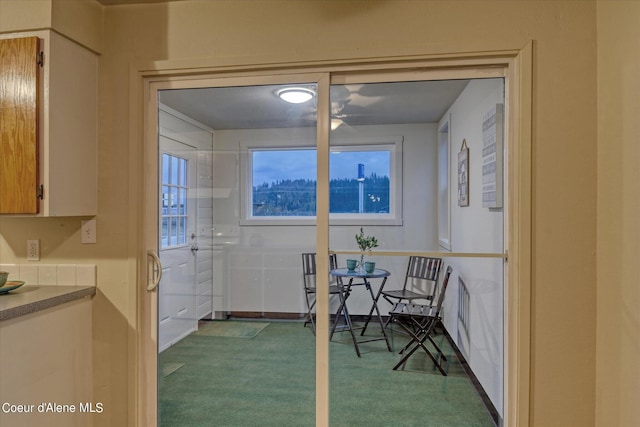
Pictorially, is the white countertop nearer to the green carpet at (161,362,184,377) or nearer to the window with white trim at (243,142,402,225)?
the green carpet at (161,362,184,377)

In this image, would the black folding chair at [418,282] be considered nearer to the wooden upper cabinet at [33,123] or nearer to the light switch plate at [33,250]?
the wooden upper cabinet at [33,123]

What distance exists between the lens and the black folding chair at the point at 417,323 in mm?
1968

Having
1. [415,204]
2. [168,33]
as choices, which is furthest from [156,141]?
[415,204]

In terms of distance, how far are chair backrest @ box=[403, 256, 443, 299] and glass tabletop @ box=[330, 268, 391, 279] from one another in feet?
0.37

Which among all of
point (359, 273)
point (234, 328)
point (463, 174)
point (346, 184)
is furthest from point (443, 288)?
point (234, 328)

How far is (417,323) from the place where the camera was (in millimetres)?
1979

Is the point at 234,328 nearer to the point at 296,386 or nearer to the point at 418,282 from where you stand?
the point at 296,386

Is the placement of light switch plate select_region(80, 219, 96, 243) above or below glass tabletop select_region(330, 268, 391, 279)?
above

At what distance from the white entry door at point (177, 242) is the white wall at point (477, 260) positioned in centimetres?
132

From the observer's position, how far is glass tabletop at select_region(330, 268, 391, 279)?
196 centimetres

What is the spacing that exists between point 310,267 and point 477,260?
80cm

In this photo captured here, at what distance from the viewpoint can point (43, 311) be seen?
1708mm

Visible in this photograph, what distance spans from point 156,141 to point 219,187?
1.31 feet

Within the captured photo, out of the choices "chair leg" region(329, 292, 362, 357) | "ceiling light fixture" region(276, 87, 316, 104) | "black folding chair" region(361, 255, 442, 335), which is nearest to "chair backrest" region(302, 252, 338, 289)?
"chair leg" region(329, 292, 362, 357)
